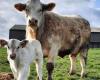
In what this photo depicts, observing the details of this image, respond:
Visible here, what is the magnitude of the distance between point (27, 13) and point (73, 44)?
3.72 metres

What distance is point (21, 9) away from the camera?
15.0 metres

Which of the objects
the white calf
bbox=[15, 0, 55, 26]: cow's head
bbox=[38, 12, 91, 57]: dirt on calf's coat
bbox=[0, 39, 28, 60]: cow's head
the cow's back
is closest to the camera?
bbox=[0, 39, 28, 60]: cow's head

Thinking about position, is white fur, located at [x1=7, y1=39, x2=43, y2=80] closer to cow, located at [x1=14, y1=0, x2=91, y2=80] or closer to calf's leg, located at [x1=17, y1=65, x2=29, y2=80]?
calf's leg, located at [x1=17, y1=65, x2=29, y2=80]

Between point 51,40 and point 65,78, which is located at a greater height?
point 51,40

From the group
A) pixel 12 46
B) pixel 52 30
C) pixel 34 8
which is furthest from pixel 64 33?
pixel 12 46

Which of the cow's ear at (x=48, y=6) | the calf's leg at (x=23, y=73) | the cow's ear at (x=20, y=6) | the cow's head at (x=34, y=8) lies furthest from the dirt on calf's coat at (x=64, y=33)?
the calf's leg at (x=23, y=73)

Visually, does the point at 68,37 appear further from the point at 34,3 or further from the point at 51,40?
the point at 34,3

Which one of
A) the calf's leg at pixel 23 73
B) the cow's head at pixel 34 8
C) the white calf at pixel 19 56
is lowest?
the calf's leg at pixel 23 73

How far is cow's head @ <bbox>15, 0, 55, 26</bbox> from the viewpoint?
47.2 ft

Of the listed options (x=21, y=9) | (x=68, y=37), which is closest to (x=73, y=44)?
(x=68, y=37)

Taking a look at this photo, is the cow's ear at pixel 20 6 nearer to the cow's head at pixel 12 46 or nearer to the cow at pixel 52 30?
the cow at pixel 52 30

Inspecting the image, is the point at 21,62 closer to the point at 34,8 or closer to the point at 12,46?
the point at 12,46

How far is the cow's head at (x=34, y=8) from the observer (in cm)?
1438

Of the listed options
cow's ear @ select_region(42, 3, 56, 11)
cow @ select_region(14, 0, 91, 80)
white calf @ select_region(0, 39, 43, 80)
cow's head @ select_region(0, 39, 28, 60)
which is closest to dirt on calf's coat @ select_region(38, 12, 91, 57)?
cow @ select_region(14, 0, 91, 80)
